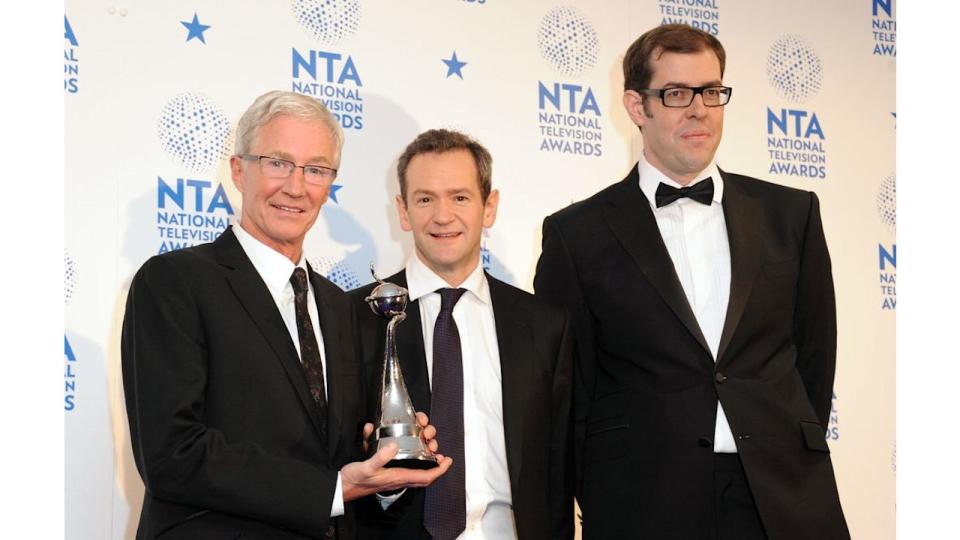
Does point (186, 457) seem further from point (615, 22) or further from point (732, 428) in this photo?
point (615, 22)

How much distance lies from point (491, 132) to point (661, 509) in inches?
73.2

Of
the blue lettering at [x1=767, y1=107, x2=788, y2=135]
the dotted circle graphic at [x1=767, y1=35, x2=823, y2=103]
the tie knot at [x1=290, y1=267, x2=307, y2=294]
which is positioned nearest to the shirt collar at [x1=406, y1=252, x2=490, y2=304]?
the tie knot at [x1=290, y1=267, x2=307, y2=294]

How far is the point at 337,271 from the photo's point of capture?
13.4 ft

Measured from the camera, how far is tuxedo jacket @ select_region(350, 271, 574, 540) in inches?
120

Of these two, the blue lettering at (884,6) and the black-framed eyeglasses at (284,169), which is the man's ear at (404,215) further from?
the blue lettering at (884,6)

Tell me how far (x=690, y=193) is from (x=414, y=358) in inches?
36.4

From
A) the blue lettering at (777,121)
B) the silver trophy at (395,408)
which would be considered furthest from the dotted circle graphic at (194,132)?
the blue lettering at (777,121)

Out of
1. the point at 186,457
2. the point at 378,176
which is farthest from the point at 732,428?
the point at 378,176

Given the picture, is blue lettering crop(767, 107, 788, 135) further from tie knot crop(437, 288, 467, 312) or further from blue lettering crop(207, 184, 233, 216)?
blue lettering crop(207, 184, 233, 216)

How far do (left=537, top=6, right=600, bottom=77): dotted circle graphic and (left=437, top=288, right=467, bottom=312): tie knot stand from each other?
161 cm

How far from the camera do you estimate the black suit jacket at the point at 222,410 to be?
2564 mm

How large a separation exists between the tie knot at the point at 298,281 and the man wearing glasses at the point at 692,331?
2.66ft

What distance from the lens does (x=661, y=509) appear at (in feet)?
10.0
